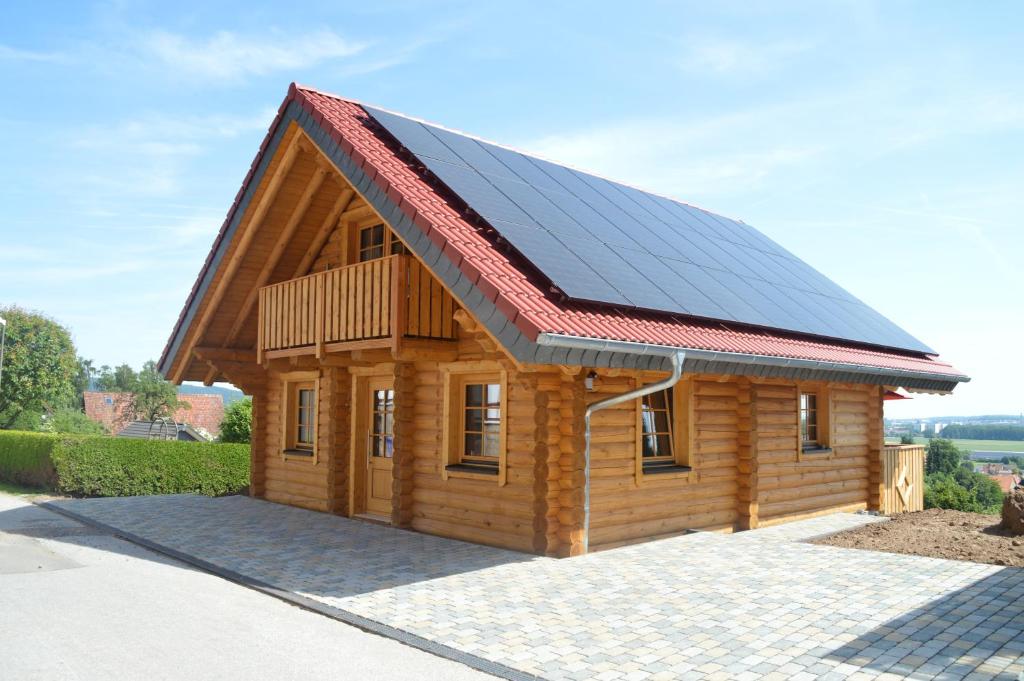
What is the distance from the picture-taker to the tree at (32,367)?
1448 inches

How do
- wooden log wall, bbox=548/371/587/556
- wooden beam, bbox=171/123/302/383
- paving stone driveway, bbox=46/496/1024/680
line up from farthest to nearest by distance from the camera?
1. wooden beam, bbox=171/123/302/383
2. wooden log wall, bbox=548/371/587/556
3. paving stone driveway, bbox=46/496/1024/680

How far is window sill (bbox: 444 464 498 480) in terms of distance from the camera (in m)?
10.3

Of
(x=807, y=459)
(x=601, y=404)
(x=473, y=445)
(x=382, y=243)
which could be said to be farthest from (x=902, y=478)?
(x=382, y=243)

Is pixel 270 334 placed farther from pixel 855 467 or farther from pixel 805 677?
pixel 855 467

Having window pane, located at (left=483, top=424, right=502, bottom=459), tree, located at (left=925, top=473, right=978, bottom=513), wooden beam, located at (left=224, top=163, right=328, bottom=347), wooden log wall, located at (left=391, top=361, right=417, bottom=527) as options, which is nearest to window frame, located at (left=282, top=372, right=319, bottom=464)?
wooden beam, located at (left=224, top=163, right=328, bottom=347)

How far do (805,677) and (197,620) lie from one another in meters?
4.89

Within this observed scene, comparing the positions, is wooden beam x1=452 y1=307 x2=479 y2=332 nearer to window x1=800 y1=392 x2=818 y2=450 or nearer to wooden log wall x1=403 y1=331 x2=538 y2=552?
wooden log wall x1=403 y1=331 x2=538 y2=552

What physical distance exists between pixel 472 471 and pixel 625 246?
3.96 metres

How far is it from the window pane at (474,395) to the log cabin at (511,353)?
0.13ft

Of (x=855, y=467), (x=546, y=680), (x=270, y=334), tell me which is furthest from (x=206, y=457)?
(x=546, y=680)

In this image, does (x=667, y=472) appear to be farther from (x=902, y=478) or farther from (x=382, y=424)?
(x=902, y=478)

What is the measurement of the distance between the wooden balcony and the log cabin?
4 cm

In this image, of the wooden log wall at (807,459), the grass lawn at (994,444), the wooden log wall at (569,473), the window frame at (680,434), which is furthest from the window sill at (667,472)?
the grass lawn at (994,444)

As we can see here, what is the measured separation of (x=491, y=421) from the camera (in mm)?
10641
